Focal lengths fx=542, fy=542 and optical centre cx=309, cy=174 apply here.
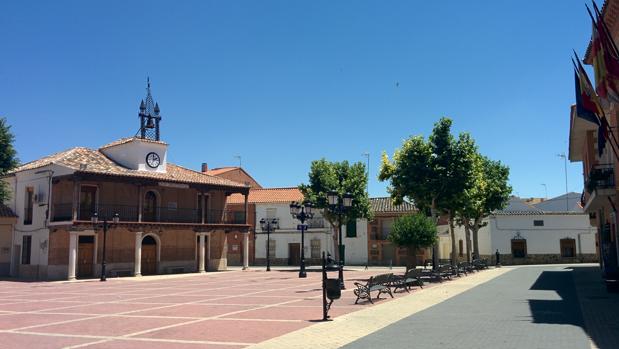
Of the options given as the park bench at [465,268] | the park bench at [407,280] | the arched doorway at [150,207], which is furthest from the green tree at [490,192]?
the arched doorway at [150,207]

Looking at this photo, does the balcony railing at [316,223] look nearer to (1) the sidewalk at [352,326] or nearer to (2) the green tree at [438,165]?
(2) the green tree at [438,165]

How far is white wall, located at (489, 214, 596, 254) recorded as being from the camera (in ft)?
150

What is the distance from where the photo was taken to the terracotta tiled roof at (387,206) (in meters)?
49.5

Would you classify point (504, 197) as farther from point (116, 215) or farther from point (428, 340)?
point (428, 340)

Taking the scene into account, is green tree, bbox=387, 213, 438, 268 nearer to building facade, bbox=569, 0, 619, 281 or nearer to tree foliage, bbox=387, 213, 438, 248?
tree foliage, bbox=387, 213, 438, 248

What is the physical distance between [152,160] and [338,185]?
14.1 metres

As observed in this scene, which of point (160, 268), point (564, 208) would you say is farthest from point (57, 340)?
point (564, 208)

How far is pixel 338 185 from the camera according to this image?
138 ft

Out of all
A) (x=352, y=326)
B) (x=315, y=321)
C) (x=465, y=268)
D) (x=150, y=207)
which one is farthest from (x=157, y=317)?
(x=150, y=207)

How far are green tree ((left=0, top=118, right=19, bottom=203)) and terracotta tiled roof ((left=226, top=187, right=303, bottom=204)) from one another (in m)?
23.1

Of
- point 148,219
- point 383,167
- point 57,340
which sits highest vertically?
point 383,167

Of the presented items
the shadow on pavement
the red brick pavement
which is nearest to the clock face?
the red brick pavement

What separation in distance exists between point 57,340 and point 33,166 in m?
27.4

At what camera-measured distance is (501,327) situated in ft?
34.8
